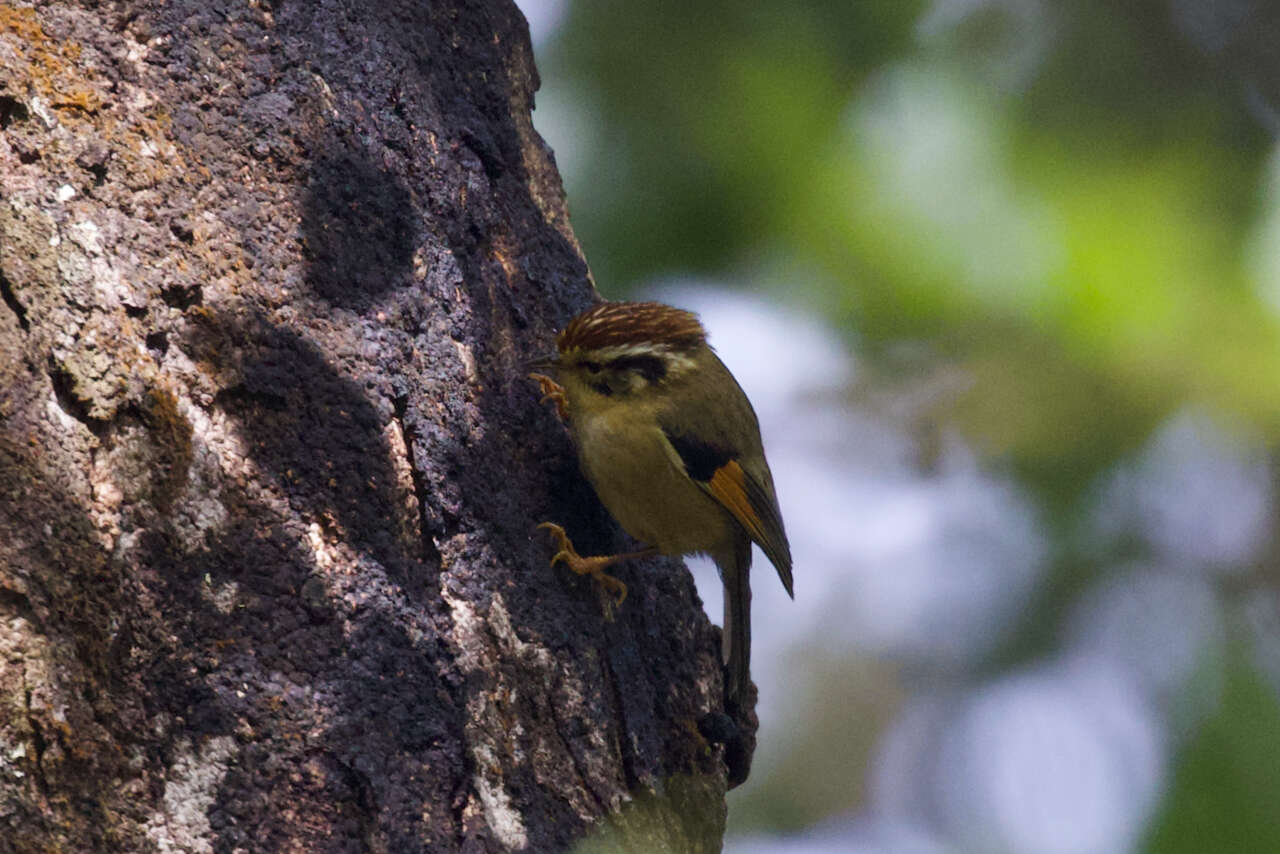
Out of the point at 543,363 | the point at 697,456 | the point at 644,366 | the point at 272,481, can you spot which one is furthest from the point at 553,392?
the point at 272,481

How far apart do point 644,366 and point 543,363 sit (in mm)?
526

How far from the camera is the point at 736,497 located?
421 centimetres

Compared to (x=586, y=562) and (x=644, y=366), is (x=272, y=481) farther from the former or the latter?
(x=644, y=366)

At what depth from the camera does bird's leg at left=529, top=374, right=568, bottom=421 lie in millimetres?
3838

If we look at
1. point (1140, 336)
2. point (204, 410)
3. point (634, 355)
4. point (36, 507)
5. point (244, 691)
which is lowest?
point (1140, 336)

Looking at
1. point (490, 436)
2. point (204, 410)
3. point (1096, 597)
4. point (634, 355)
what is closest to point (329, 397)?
point (204, 410)

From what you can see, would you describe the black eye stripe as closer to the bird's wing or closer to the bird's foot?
the bird's wing

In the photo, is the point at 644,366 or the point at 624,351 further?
the point at 644,366

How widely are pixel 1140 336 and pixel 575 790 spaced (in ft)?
7.01

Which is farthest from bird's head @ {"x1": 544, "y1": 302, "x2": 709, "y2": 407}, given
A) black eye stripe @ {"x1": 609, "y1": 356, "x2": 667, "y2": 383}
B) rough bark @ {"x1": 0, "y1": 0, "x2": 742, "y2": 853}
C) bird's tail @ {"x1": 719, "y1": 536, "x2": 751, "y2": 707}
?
bird's tail @ {"x1": 719, "y1": 536, "x2": 751, "y2": 707}

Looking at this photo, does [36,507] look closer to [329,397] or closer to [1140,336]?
[329,397]

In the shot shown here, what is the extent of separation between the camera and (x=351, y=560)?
2.83 meters

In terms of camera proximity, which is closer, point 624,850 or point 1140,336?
point 1140,336

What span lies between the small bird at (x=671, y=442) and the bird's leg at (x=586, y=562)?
0.13 metres
